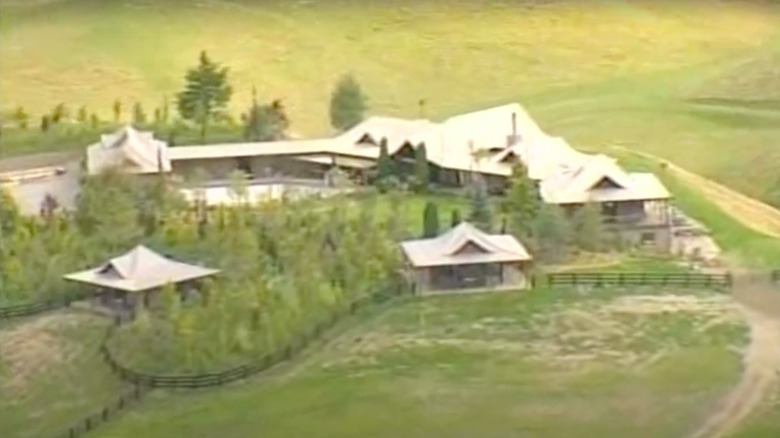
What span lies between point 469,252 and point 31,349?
1.15 meters

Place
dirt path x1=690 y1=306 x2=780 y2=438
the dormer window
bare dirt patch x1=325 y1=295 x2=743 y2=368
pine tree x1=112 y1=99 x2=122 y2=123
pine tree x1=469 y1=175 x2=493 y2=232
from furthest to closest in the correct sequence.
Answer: pine tree x1=112 y1=99 x2=122 y2=123 → the dormer window → pine tree x1=469 y1=175 x2=493 y2=232 → bare dirt patch x1=325 y1=295 x2=743 y2=368 → dirt path x1=690 y1=306 x2=780 y2=438

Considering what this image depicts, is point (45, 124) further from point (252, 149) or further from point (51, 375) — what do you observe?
point (51, 375)

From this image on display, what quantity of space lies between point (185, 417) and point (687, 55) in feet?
5.23

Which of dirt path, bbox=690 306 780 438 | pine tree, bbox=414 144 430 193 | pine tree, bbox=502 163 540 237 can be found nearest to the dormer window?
pine tree, bbox=414 144 430 193

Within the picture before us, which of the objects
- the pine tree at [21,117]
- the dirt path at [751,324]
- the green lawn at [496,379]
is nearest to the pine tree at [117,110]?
the pine tree at [21,117]

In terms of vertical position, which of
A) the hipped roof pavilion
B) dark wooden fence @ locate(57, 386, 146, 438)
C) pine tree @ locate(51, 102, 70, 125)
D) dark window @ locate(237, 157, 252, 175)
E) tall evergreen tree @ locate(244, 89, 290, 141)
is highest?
pine tree @ locate(51, 102, 70, 125)

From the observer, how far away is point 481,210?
3.89 meters

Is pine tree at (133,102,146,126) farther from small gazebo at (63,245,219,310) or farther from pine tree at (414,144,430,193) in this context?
pine tree at (414,144,430,193)

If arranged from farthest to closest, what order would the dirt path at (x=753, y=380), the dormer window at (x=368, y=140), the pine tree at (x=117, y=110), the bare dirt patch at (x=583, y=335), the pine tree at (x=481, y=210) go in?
the pine tree at (x=117, y=110), the dormer window at (x=368, y=140), the pine tree at (x=481, y=210), the bare dirt patch at (x=583, y=335), the dirt path at (x=753, y=380)

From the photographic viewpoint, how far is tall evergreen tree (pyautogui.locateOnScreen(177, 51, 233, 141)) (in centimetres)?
406

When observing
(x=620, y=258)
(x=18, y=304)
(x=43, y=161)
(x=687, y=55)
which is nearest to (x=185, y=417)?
(x=18, y=304)

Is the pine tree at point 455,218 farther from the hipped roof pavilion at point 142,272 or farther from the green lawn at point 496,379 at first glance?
the hipped roof pavilion at point 142,272

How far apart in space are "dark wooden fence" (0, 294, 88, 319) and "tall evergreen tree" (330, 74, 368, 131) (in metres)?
0.80

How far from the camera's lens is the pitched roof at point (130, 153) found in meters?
4.04
